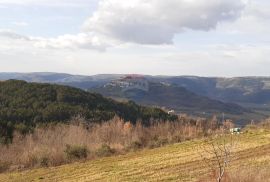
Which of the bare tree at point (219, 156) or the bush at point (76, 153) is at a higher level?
the bare tree at point (219, 156)

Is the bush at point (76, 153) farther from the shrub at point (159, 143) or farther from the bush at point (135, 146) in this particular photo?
the shrub at point (159, 143)

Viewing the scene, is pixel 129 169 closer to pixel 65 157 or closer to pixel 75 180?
pixel 75 180

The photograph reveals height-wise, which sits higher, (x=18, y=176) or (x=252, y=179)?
(x=252, y=179)

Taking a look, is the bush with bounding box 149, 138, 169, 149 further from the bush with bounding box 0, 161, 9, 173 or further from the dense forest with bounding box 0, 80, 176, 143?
the dense forest with bounding box 0, 80, 176, 143

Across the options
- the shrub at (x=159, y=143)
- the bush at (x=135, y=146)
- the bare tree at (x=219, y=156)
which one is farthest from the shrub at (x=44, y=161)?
the bare tree at (x=219, y=156)

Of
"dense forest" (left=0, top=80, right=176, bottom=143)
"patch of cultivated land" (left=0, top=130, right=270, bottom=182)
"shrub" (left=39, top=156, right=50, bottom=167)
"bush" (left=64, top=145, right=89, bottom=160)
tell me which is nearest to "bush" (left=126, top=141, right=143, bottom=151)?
"bush" (left=64, top=145, right=89, bottom=160)

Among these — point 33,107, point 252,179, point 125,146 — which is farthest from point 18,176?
point 33,107
